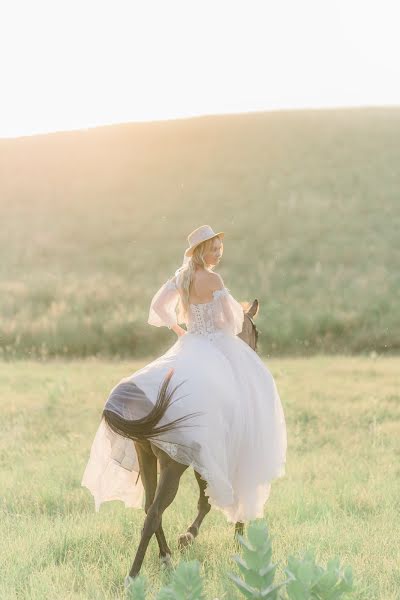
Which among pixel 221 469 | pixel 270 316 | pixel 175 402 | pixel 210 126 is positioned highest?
pixel 210 126

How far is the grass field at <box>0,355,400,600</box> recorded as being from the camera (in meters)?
5.56

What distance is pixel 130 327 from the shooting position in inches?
848

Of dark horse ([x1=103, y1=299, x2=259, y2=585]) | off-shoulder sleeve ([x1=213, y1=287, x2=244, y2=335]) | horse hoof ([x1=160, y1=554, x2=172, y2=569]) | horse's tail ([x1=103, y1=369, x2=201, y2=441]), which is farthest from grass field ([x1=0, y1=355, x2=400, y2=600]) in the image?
off-shoulder sleeve ([x1=213, y1=287, x2=244, y2=335])

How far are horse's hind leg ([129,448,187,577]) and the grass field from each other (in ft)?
0.82

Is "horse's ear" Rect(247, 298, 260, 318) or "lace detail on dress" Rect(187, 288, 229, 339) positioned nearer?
"lace detail on dress" Rect(187, 288, 229, 339)

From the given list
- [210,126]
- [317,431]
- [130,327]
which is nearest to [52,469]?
[317,431]

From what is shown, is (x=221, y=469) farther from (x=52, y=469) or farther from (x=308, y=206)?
(x=308, y=206)

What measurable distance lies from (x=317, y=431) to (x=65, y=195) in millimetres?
34287

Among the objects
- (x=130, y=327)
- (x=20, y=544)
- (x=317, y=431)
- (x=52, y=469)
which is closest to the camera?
(x=20, y=544)

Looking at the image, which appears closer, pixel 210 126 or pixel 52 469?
pixel 52 469

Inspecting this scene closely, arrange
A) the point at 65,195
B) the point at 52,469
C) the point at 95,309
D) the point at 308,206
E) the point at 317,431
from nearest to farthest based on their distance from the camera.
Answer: the point at 52,469
the point at 317,431
the point at 95,309
the point at 308,206
the point at 65,195

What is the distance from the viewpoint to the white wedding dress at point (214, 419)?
208 inches

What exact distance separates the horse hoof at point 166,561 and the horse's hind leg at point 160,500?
46cm

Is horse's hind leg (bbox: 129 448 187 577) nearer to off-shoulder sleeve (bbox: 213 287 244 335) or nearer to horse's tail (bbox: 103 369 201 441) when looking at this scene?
horse's tail (bbox: 103 369 201 441)
